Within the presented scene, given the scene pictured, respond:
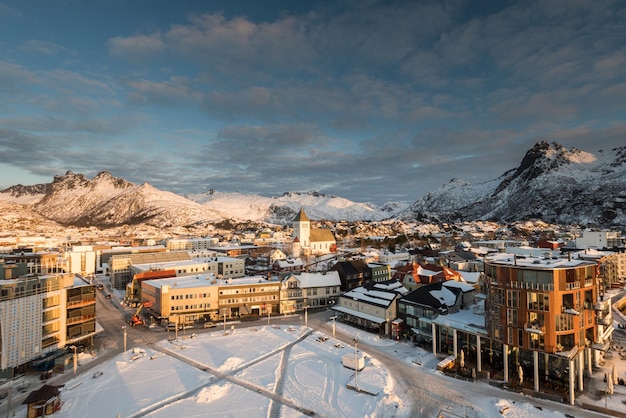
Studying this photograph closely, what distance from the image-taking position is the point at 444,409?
30.1 metres

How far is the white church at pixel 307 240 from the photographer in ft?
429

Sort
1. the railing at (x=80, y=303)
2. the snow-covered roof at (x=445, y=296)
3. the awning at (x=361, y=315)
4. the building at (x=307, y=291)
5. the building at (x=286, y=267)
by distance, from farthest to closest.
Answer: the building at (x=286, y=267) < the building at (x=307, y=291) < the awning at (x=361, y=315) < the snow-covered roof at (x=445, y=296) < the railing at (x=80, y=303)

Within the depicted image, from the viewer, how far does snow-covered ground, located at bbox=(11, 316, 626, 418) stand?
1180 inches

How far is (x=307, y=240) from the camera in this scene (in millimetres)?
132875

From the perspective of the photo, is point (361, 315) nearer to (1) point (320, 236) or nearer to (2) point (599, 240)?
(1) point (320, 236)

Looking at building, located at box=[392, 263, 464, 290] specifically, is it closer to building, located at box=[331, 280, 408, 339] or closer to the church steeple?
building, located at box=[331, 280, 408, 339]

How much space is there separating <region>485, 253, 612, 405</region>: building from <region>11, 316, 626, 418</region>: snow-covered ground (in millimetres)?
4107

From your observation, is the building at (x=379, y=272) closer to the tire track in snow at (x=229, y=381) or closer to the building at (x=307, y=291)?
the building at (x=307, y=291)

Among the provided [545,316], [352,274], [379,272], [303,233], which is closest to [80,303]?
[352,274]

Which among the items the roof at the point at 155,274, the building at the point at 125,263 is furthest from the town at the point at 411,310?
the building at the point at 125,263

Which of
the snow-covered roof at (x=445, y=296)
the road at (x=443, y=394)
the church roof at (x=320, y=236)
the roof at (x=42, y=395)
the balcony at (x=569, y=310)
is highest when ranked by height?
the church roof at (x=320, y=236)

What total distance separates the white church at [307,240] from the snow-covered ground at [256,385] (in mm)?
84196

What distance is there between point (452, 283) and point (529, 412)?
24.3m

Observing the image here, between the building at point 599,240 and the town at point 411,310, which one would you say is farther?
the building at point 599,240
